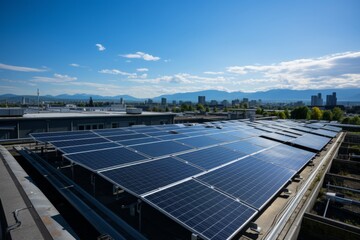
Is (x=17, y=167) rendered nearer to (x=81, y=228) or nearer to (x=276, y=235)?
(x=81, y=228)

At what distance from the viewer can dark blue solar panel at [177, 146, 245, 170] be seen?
34.9ft

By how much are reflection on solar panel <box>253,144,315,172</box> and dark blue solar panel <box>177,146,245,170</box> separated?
1.81 metres

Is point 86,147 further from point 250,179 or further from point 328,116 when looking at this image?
point 328,116

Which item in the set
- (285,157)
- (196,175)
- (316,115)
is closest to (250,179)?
(196,175)

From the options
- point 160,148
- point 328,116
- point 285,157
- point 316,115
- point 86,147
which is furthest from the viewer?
point 328,116

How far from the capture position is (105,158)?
33.2 feet

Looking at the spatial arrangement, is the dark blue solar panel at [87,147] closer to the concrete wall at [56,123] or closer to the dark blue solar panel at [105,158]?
the dark blue solar panel at [105,158]

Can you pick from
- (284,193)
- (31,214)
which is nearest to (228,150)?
(284,193)

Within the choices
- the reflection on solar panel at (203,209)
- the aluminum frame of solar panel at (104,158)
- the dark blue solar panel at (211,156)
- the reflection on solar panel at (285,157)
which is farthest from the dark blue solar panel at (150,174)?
the reflection on solar panel at (285,157)

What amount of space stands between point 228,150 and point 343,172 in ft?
41.1

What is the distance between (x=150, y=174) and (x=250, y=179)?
14.6 ft

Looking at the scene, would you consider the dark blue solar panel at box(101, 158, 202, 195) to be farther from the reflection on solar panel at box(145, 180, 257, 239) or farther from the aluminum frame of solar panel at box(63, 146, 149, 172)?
the aluminum frame of solar panel at box(63, 146, 149, 172)

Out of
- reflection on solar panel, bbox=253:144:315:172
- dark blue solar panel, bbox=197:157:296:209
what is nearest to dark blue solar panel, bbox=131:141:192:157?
dark blue solar panel, bbox=197:157:296:209

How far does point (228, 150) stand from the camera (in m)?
13.8
